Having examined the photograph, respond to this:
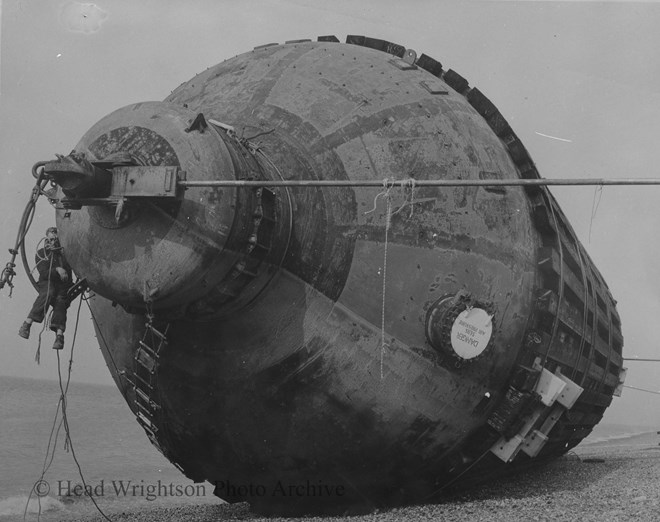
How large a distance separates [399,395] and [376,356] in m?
0.44

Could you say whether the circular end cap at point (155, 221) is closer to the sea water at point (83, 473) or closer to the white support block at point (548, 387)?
the sea water at point (83, 473)

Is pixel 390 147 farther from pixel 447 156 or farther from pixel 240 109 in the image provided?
pixel 240 109

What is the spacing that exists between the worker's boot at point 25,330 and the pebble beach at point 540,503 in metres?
3.06

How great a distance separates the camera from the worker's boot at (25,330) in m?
7.45

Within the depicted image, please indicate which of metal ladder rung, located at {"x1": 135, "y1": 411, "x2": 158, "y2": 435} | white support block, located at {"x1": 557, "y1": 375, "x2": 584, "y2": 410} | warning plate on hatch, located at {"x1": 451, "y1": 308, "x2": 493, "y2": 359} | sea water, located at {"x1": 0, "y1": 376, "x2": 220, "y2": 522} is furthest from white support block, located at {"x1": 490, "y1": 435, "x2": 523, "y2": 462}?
sea water, located at {"x1": 0, "y1": 376, "x2": 220, "y2": 522}

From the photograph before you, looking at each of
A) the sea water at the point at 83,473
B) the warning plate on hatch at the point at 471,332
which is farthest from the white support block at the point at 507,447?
the sea water at the point at 83,473

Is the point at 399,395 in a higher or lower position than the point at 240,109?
lower

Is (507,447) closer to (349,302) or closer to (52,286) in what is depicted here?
(349,302)

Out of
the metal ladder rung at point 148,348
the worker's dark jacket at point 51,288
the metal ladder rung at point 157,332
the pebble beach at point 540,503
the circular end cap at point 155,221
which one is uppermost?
the circular end cap at point 155,221

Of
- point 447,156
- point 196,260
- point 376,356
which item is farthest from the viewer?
point 447,156

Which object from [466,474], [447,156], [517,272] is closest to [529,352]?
[517,272]

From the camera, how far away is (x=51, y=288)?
7.61 metres

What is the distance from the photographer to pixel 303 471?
7.97 metres

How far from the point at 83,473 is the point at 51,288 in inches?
896
